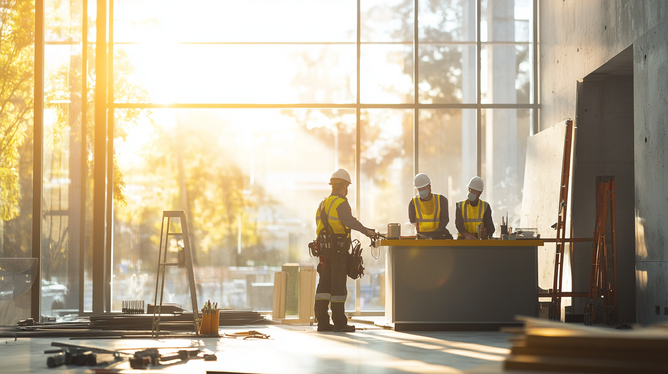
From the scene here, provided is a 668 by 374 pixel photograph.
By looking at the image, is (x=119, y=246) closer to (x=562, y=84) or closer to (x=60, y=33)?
Result: (x=60, y=33)

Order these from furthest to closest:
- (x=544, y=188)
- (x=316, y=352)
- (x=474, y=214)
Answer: (x=544, y=188) < (x=474, y=214) < (x=316, y=352)

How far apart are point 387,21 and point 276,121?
243cm

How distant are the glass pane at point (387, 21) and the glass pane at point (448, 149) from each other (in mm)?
1320

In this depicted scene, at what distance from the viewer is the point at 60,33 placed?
11180mm

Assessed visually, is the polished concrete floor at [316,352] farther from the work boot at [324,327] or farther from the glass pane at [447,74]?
the glass pane at [447,74]

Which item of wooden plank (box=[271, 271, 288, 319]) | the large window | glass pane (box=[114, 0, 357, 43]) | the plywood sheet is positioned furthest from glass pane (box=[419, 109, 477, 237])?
wooden plank (box=[271, 271, 288, 319])

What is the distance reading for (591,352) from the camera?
319cm

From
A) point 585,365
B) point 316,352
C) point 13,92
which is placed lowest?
point 316,352

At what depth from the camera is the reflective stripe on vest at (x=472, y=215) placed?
31.3ft

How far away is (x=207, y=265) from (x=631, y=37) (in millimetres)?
7007

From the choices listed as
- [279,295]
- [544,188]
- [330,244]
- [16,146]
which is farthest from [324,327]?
[16,146]

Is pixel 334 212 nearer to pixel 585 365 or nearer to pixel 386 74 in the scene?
pixel 386 74

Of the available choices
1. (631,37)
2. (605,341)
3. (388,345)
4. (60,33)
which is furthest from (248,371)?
(60,33)

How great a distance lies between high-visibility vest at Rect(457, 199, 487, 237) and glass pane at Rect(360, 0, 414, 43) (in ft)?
11.5
